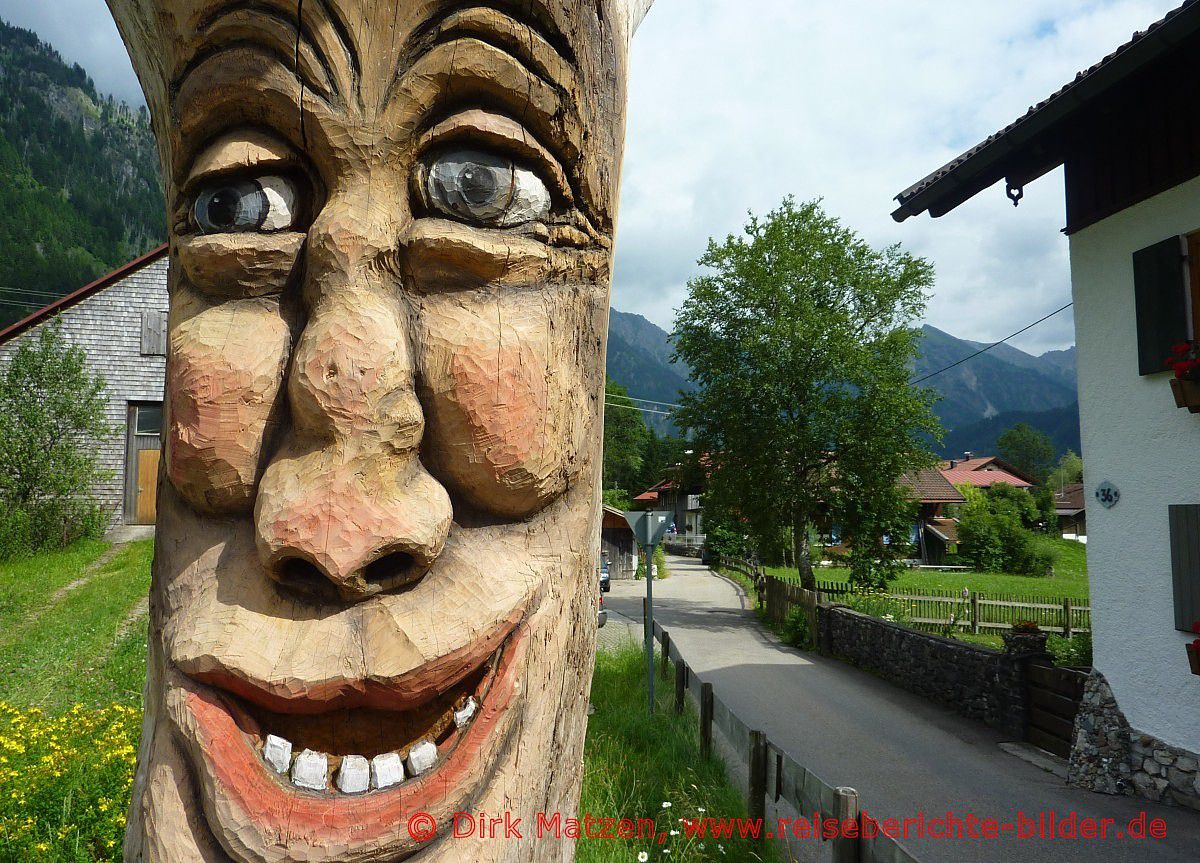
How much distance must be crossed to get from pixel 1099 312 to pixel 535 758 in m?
7.57

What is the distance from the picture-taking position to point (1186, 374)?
18.5ft

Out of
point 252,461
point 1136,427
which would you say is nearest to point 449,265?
point 252,461

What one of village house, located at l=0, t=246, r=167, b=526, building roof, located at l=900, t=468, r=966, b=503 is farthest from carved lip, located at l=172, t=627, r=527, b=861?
building roof, located at l=900, t=468, r=966, b=503

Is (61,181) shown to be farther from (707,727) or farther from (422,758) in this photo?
(422,758)

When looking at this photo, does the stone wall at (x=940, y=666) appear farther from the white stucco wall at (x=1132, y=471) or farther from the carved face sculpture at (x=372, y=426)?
the carved face sculpture at (x=372, y=426)

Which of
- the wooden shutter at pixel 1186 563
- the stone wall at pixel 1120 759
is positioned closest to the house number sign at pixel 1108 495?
the wooden shutter at pixel 1186 563

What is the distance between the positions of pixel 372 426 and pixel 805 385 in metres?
15.2

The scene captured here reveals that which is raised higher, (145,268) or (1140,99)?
(145,268)

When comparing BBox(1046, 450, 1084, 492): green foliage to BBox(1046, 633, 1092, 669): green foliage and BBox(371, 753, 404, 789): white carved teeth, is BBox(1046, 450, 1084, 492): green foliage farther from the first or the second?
BBox(371, 753, 404, 789): white carved teeth

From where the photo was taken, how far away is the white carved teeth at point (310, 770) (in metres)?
1.25

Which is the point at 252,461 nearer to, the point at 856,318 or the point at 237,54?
the point at 237,54

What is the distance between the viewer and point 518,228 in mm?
1530

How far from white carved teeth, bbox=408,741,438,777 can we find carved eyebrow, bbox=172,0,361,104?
47.1 inches

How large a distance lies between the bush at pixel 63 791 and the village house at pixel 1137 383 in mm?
7502
